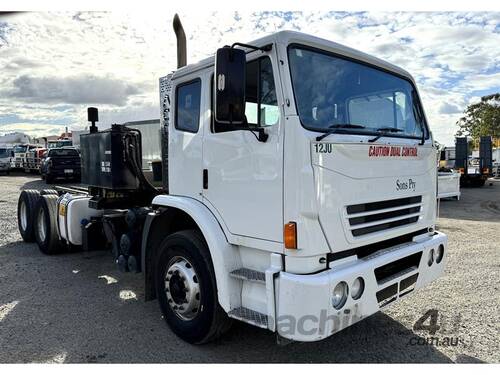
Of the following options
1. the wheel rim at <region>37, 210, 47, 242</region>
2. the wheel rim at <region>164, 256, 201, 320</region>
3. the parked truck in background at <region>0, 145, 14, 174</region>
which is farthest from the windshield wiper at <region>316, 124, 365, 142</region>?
the parked truck in background at <region>0, 145, 14, 174</region>

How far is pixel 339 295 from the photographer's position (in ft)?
9.65

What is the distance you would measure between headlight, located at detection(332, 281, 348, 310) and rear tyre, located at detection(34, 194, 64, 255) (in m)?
5.18

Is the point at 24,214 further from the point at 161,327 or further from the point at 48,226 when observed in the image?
the point at 161,327

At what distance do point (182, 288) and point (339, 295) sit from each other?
4.75 feet

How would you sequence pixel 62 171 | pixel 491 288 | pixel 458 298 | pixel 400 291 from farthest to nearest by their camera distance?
pixel 62 171
pixel 491 288
pixel 458 298
pixel 400 291

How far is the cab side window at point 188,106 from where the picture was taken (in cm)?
378

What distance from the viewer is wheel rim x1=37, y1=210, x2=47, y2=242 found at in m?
6.88

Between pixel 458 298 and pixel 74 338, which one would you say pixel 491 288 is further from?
pixel 74 338

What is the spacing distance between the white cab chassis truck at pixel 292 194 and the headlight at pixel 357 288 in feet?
0.04

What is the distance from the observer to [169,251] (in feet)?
12.8

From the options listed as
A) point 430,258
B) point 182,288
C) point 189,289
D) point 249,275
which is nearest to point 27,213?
point 182,288

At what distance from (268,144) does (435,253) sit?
6.45ft

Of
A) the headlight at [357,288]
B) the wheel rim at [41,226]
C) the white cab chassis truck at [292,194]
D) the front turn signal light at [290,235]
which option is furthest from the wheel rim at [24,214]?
the headlight at [357,288]

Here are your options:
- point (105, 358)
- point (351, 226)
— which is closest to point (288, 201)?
point (351, 226)
